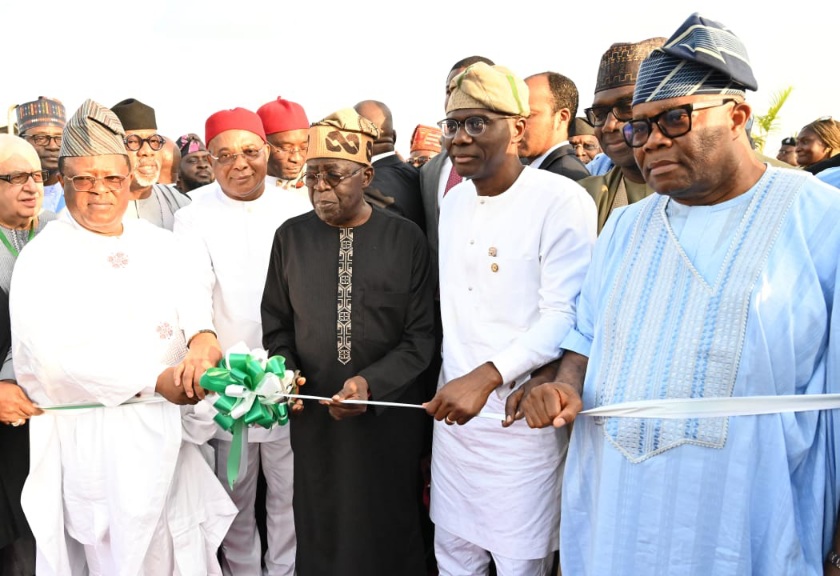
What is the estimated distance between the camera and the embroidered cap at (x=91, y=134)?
11.1 ft

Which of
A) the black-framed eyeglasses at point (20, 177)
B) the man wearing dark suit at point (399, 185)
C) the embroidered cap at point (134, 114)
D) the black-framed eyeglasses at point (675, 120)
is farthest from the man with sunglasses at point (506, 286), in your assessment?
the embroidered cap at point (134, 114)

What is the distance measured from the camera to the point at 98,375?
10.8 ft

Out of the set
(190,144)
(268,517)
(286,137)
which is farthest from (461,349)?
(190,144)

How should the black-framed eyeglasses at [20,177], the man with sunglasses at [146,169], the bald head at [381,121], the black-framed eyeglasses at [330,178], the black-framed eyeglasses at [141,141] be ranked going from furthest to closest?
the bald head at [381,121] → the black-framed eyeglasses at [141,141] → the man with sunglasses at [146,169] → the black-framed eyeglasses at [20,177] → the black-framed eyeglasses at [330,178]

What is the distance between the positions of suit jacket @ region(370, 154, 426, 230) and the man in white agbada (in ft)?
5.64

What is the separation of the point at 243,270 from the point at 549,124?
7.32ft

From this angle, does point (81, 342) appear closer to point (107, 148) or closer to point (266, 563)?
point (107, 148)

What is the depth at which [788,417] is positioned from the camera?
2.06 metres

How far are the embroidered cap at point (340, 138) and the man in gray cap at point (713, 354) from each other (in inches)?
66.1

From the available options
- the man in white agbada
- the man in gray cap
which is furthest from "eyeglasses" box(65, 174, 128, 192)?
the man in gray cap

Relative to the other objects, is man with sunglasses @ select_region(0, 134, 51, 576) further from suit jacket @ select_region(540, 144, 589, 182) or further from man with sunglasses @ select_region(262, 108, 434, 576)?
suit jacket @ select_region(540, 144, 589, 182)

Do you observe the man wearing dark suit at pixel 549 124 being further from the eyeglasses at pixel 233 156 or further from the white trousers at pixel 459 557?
the white trousers at pixel 459 557

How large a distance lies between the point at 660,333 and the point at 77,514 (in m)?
2.96

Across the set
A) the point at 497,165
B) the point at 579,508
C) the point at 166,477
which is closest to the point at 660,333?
the point at 579,508
